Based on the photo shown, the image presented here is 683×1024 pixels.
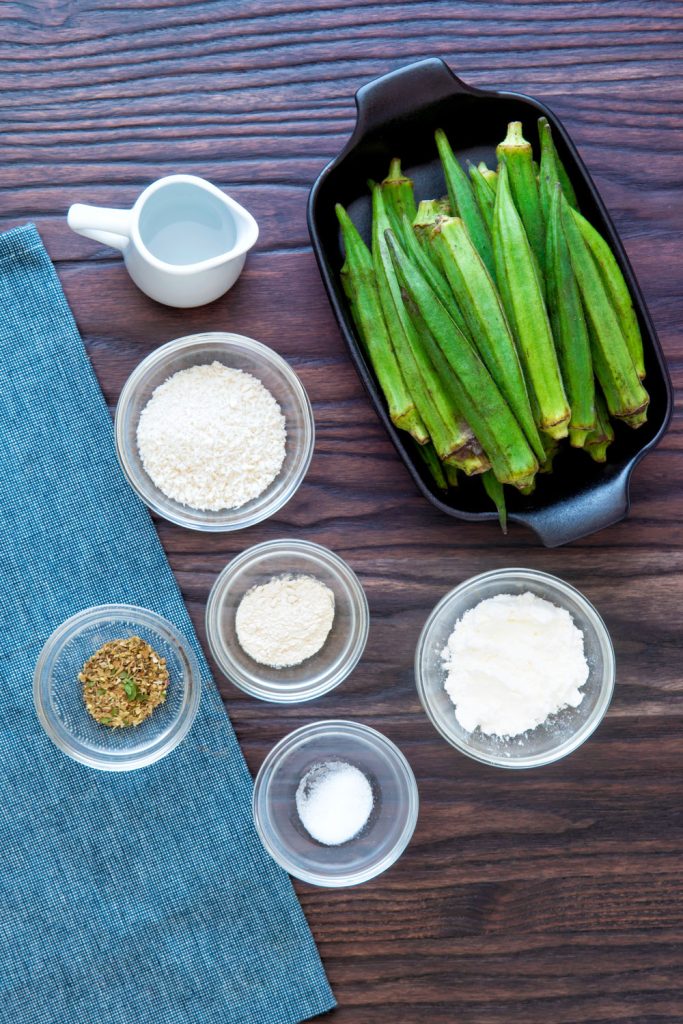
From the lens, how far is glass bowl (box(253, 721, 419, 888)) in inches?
60.1

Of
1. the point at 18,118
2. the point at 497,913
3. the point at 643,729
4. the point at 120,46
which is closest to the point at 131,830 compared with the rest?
the point at 497,913

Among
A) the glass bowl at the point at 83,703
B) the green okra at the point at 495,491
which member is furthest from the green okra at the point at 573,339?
the glass bowl at the point at 83,703

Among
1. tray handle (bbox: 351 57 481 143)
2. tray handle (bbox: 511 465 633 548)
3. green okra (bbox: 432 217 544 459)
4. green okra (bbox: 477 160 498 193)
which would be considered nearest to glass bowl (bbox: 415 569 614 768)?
tray handle (bbox: 511 465 633 548)

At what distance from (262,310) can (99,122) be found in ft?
1.29

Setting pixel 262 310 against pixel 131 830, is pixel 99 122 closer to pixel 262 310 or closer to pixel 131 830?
pixel 262 310

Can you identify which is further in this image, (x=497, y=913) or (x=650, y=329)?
(x=497, y=913)

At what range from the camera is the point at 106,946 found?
1.53m

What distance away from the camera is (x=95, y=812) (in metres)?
1.53

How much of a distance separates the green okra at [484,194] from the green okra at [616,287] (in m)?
0.12

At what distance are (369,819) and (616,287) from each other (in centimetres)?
94

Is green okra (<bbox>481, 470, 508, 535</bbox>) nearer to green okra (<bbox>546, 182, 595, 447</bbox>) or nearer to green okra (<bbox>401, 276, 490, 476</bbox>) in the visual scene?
green okra (<bbox>401, 276, 490, 476</bbox>)

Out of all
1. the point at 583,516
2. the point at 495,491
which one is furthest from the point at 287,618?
the point at 583,516

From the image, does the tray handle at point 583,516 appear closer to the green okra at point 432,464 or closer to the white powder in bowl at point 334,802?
the green okra at point 432,464

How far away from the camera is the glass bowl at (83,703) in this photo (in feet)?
4.93
